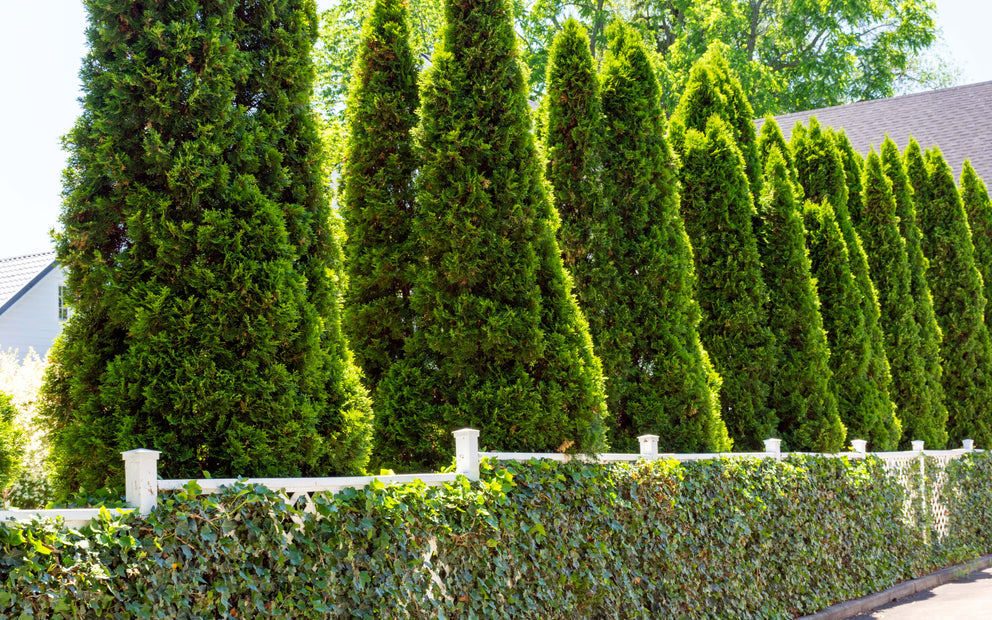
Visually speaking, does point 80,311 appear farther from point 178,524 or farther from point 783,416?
point 783,416

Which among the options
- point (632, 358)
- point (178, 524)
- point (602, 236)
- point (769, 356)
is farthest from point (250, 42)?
point (769, 356)

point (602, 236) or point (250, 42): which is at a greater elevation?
point (250, 42)

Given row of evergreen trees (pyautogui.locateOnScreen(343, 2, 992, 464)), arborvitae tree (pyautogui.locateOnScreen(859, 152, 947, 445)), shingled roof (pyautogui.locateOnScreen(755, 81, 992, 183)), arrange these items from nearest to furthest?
row of evergreen trees (pyautogui.locateOnScreen(343, 2, 992, 464)) < arborvitae tree (pyautogui.locateOnScreen(859, 152, 947, 445)) < shingled roof (pyautogui.locateOnScreen(755, 81, 992, 183))

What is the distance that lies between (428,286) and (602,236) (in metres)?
2.10

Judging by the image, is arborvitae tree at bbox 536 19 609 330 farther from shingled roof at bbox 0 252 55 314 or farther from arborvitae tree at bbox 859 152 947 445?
shingled roof at bbox 0 252 55 314

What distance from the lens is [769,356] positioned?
32.5ft

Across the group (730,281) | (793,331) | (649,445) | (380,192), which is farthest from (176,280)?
(793,331)

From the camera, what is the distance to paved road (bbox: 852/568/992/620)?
8.39 metres

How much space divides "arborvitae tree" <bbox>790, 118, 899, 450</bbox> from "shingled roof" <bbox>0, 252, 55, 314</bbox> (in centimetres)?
1413

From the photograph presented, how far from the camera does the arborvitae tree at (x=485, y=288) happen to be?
6.37 metres

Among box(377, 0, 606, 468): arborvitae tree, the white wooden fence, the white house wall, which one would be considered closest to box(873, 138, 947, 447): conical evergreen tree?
the white wooden fence

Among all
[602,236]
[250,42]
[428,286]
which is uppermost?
[250,42]

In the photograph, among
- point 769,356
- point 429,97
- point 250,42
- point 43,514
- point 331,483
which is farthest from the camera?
point 769,356

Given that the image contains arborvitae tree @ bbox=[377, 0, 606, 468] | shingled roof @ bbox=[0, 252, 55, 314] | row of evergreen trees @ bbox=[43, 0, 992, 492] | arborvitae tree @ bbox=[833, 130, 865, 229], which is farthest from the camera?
shingled roof @ bbox=[0, 252, 55, 314]
